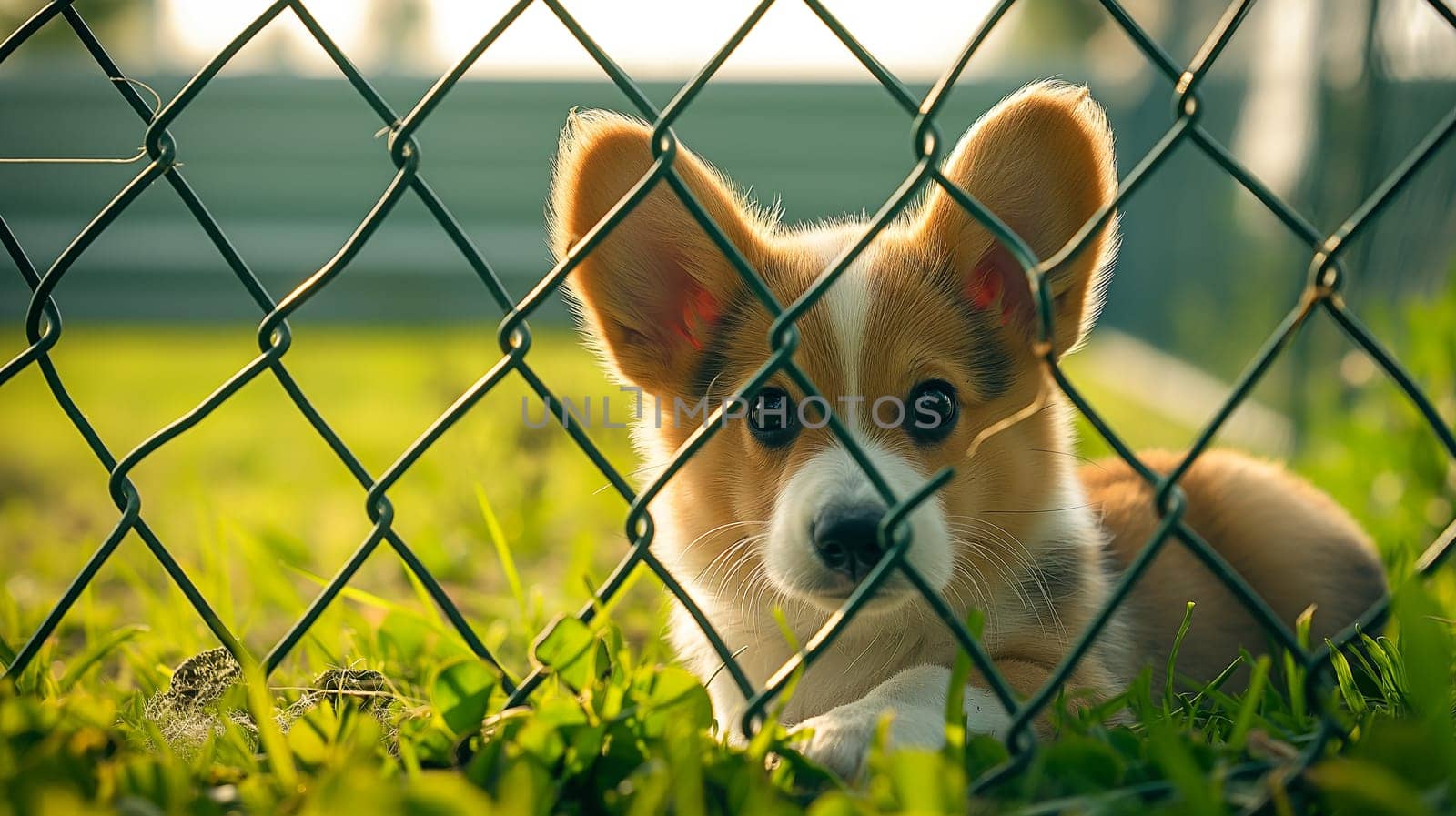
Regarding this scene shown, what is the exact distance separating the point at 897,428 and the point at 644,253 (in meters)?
0.66

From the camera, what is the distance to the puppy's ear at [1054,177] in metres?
2.08

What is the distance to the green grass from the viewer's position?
138 centimetres

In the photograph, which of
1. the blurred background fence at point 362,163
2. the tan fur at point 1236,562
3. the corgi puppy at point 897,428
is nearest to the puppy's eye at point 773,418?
the corgi puppy at point 897,428

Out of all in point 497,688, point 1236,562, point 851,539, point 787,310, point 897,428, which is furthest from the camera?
point 1236,562

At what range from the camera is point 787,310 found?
1.59m

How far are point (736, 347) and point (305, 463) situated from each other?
4.23 meters

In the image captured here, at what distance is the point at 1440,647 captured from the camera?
57.5 inches

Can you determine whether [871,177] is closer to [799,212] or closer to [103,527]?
[799,212]

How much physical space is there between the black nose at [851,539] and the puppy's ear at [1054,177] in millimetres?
544

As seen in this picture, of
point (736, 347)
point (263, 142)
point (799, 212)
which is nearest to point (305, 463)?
point (736, 347)

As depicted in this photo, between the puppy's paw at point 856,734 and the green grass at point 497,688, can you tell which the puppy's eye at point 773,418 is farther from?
the puppy's paw at point 856,734

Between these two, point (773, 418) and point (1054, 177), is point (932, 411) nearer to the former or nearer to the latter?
point (773, 418)

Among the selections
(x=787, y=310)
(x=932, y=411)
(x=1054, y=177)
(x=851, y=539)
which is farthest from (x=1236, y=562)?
(x=787, y=310)

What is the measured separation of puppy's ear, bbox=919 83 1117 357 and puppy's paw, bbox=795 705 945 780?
812 mm
